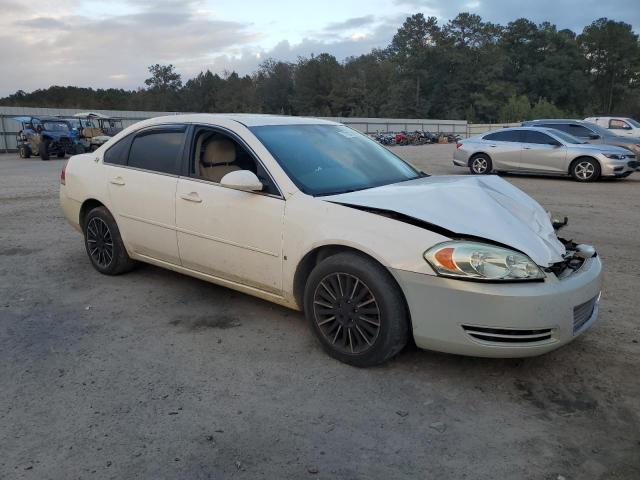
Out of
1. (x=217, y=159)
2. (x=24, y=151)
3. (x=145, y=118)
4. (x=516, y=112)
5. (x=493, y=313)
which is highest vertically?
A: (x=516, y=112)

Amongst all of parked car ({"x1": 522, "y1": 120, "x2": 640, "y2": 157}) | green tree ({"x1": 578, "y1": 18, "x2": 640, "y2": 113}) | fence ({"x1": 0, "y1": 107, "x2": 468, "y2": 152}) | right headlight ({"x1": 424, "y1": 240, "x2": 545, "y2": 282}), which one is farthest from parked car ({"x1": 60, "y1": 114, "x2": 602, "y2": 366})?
green tree ({"x1": 578, "y1": 18, "x2": 640, "y2": 113})

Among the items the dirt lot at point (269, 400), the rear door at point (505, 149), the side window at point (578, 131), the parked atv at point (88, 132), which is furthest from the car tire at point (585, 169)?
the parked atv at point (88, 132)

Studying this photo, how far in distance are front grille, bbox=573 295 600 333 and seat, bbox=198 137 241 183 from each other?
8.72 feet

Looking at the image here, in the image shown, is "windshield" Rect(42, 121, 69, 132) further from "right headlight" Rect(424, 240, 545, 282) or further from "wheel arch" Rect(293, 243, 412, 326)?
"right headlight" Rect(424, 240, 545, 282)

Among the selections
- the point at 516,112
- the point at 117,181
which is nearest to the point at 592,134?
the point at 117,181

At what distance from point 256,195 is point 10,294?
272 centimetres

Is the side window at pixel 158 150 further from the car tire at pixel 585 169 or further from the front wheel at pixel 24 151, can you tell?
the front wheel at pixel 24 151

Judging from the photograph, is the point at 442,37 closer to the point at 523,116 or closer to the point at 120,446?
the point at 523,116

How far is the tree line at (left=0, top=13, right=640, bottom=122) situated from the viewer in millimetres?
92812

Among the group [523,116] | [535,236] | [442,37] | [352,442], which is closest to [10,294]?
[352,442]

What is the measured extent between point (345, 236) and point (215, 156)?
163cm

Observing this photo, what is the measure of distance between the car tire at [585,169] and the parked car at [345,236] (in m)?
11.0

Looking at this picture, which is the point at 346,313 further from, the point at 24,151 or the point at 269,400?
the point at 24,151

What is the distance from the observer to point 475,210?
3.51m
